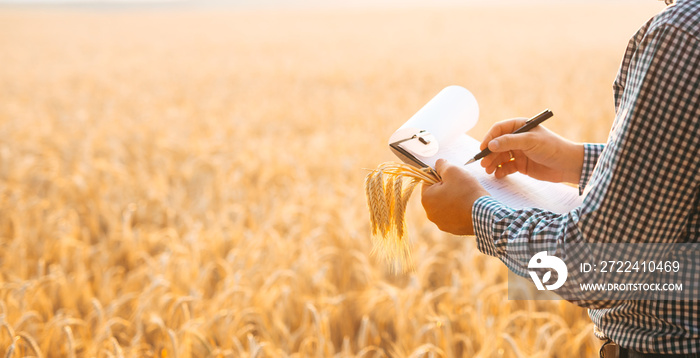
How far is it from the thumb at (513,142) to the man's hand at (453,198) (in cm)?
9

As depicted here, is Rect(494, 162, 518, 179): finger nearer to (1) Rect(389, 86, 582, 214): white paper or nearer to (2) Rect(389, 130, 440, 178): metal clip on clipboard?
(1) Rect(389, 86, 582, 214): white paper

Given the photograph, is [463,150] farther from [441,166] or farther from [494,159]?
[441,166]

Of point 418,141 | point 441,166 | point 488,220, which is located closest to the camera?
point 488,220

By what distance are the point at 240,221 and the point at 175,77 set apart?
8.05m

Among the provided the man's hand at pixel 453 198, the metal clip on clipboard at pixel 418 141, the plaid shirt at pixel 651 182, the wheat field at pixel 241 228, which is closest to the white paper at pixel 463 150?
the metal clip on clipboard at pixel 418 141

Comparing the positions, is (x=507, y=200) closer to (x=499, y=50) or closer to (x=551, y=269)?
(x=551, y=269)

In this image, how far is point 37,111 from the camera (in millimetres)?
6957

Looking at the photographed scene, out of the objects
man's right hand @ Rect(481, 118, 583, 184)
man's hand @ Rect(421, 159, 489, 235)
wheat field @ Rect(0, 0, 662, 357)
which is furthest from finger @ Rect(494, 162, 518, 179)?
wheat field @ Rect(0, 0, 662, 357)

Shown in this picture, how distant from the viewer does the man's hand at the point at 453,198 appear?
3.71 feet

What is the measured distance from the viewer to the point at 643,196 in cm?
88

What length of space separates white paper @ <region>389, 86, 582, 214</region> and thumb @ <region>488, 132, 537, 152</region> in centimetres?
10

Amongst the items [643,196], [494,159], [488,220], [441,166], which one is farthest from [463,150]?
[643,196]

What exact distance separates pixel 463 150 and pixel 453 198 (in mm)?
264

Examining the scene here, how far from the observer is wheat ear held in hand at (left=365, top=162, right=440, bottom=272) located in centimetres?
125
